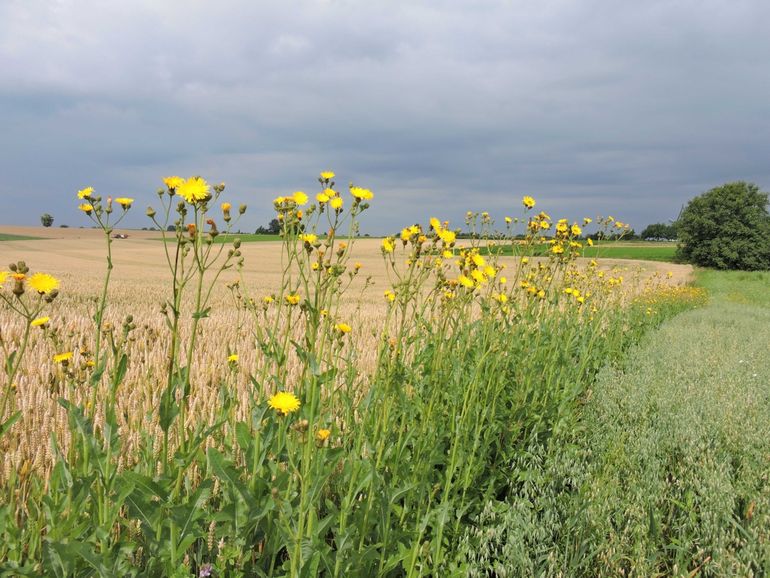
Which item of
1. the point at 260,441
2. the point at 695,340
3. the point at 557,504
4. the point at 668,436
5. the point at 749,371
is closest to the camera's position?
the point at 260,441

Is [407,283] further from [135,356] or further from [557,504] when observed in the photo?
[135,356]

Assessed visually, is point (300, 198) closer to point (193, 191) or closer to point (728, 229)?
point (193, 191)

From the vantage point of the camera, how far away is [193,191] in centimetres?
164

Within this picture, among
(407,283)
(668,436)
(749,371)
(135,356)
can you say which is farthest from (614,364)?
(135,356)

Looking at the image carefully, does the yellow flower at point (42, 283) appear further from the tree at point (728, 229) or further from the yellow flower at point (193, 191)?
the tree at point (728, 229)

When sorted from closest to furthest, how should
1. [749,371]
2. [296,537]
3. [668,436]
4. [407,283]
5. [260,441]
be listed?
[296,537], [260,441], [407,283], [668,436], [749,371]

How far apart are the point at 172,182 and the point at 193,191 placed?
0.29ft

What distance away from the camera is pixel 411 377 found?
3217mm

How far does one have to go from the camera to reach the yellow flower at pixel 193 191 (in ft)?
5.33

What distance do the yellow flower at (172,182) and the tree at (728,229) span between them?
47623 millimetres

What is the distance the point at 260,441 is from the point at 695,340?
22.2 feet

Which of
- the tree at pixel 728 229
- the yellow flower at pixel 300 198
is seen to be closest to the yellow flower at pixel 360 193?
the yellow flower at pixel 300 198

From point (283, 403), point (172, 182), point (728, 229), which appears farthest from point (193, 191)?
point (728, 229)

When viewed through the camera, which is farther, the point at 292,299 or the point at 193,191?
the point at 292,299
